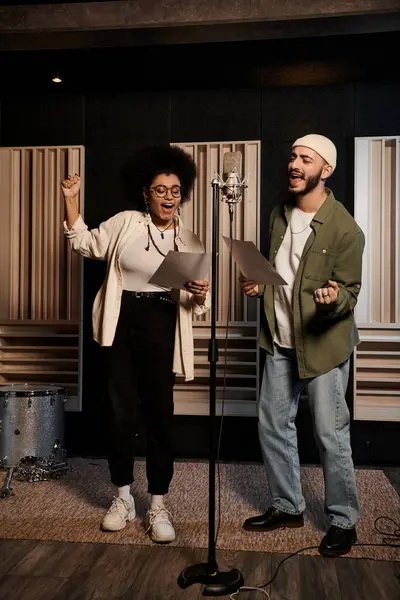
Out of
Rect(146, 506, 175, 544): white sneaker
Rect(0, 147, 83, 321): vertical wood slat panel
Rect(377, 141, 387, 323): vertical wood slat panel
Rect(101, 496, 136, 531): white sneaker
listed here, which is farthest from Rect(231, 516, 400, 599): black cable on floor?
Rect(0, 147, 83, 321): vertical wood slat panel

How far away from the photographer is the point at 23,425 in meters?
4.25

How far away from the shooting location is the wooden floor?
2.46m

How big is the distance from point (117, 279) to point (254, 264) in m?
0.83

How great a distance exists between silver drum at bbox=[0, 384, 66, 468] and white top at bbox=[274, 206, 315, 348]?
1.97 metres

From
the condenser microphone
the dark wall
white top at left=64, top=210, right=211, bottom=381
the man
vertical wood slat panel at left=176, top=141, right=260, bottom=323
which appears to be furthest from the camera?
vertical wood slat panel at left=176, top=141, right=260, bottom=323

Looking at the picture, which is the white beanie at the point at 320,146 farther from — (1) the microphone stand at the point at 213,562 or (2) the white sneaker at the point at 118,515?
(2) the white sneaker at the point at 118,515

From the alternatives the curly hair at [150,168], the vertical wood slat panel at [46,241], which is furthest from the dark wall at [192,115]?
the curly hair at [150,168]

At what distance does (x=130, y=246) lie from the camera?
313 centimetres

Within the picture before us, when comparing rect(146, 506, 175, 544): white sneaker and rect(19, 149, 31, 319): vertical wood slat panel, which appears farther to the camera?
rect(19, 149, 31, 319): vertical wood slat panel

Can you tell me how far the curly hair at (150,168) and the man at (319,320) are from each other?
608 millimetres

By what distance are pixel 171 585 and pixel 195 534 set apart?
611 mm

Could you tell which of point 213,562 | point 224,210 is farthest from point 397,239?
point 213,562

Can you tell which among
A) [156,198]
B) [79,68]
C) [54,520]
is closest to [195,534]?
[54,520]

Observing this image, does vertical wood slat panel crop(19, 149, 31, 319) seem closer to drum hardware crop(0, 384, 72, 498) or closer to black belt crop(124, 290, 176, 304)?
drum hardware crop(0, 384, 72, 498)
